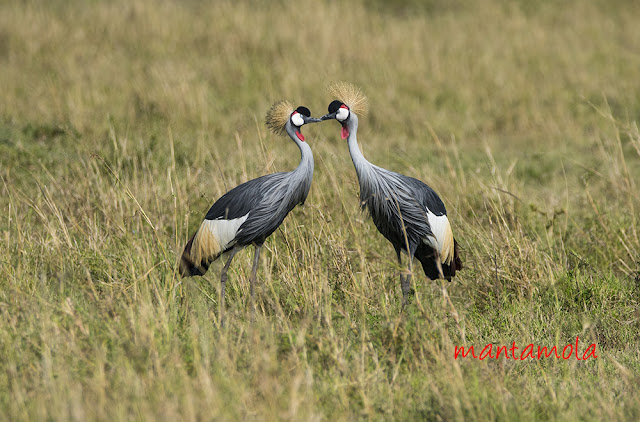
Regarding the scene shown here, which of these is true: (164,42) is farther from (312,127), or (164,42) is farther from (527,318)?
(527,318)

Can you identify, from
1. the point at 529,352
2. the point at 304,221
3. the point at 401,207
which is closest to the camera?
the point at 529,352

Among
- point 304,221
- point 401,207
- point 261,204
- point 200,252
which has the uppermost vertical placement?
point 261,204

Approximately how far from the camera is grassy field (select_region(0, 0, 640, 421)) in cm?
284

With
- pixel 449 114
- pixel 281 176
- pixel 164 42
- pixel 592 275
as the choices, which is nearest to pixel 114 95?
pixel 164 42

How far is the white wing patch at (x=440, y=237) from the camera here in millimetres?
3783

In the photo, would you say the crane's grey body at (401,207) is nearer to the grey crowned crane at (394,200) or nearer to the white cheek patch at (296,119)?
the grey crowned crane at (394,200)

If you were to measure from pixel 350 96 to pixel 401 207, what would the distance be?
2.16ft

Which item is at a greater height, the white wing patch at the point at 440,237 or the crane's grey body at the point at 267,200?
the crane's grey body at the point at 267,200

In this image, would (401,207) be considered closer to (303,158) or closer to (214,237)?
(303,158)

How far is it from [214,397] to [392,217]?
5.17 ft

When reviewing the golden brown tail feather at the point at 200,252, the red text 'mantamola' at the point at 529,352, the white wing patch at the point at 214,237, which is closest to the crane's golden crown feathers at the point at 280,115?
the white wing patch at the point at 214,237

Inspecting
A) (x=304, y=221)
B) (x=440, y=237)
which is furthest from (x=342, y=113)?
(x=304, y=221)

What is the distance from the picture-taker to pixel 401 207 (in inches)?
145

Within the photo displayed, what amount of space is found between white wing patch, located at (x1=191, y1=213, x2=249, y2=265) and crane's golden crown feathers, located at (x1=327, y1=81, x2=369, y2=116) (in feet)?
2.67
